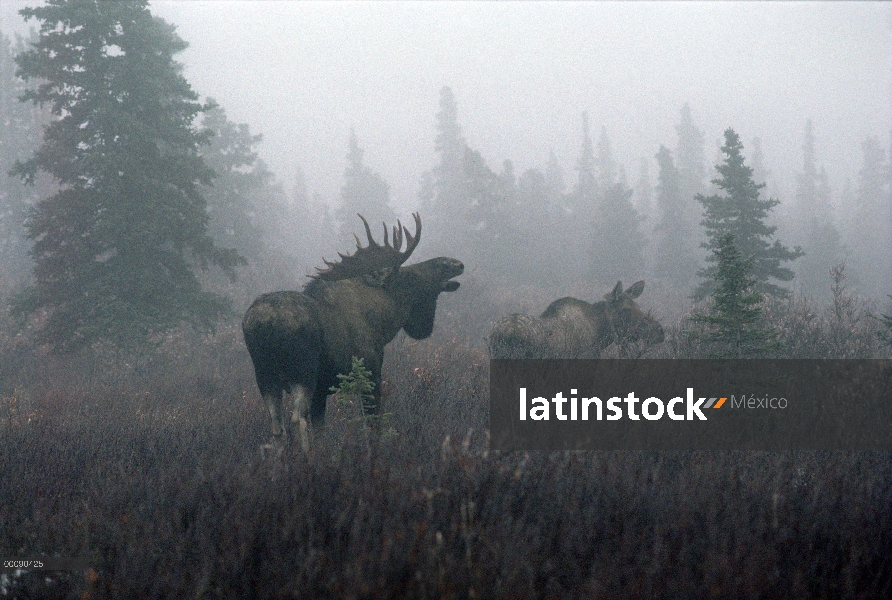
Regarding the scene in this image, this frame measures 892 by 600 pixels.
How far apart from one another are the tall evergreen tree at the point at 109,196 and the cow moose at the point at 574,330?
7015 mm

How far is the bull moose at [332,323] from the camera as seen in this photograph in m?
5.30

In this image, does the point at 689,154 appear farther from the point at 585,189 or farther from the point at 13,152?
the point at 13,152

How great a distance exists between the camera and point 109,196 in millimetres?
12312

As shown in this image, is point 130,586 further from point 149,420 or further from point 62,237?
point 62,237

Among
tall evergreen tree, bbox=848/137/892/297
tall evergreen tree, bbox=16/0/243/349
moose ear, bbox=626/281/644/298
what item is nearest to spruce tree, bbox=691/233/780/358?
moose ear, bbox=626/281/644/298

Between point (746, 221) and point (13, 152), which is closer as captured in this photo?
point (746, 221)

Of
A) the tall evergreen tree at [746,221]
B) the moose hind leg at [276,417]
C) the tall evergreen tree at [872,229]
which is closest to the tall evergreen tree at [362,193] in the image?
the tall evergreen tree at [746,221]

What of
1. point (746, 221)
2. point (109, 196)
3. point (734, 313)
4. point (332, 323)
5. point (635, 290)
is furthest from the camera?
point (746, 221)

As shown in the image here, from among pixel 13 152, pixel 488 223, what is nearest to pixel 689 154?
pixel 488 223

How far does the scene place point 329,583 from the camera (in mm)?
2465

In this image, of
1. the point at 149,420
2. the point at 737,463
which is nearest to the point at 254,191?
the point at 149,420

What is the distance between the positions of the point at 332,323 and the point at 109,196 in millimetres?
8933

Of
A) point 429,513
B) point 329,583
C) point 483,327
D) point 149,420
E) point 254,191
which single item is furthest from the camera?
point 254,191

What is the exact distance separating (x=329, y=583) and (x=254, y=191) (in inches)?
1496
